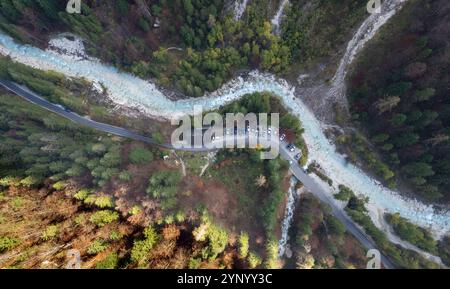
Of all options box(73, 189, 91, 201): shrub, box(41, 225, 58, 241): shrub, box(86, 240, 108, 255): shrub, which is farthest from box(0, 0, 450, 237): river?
box(86, 240, 108, 255): shrub

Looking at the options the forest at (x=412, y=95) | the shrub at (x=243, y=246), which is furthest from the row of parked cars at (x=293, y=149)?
the shrub at (x=243, y=246)

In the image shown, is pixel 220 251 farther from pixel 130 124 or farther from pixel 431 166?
pixel 431 166

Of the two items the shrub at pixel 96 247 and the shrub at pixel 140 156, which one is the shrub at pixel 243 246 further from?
the shrub at pixel 140 156

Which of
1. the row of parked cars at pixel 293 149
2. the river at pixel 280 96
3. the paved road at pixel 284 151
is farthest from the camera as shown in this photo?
the row of parked cars at pixel 293 149

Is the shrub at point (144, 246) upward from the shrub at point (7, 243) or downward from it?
downward

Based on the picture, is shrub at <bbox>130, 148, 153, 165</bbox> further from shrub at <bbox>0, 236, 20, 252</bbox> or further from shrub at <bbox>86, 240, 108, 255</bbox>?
shrub at <bbox>0, 236, 20, 252</bbox>

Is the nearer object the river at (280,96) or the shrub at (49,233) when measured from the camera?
the shrub at (49,233)

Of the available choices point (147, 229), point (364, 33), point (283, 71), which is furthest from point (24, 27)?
point (364, 33)

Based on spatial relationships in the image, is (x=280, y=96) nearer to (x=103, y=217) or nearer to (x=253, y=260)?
(x=253, y=260)

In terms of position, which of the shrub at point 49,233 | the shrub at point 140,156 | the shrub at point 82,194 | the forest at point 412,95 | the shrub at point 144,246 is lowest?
the shrub at point 144,246
